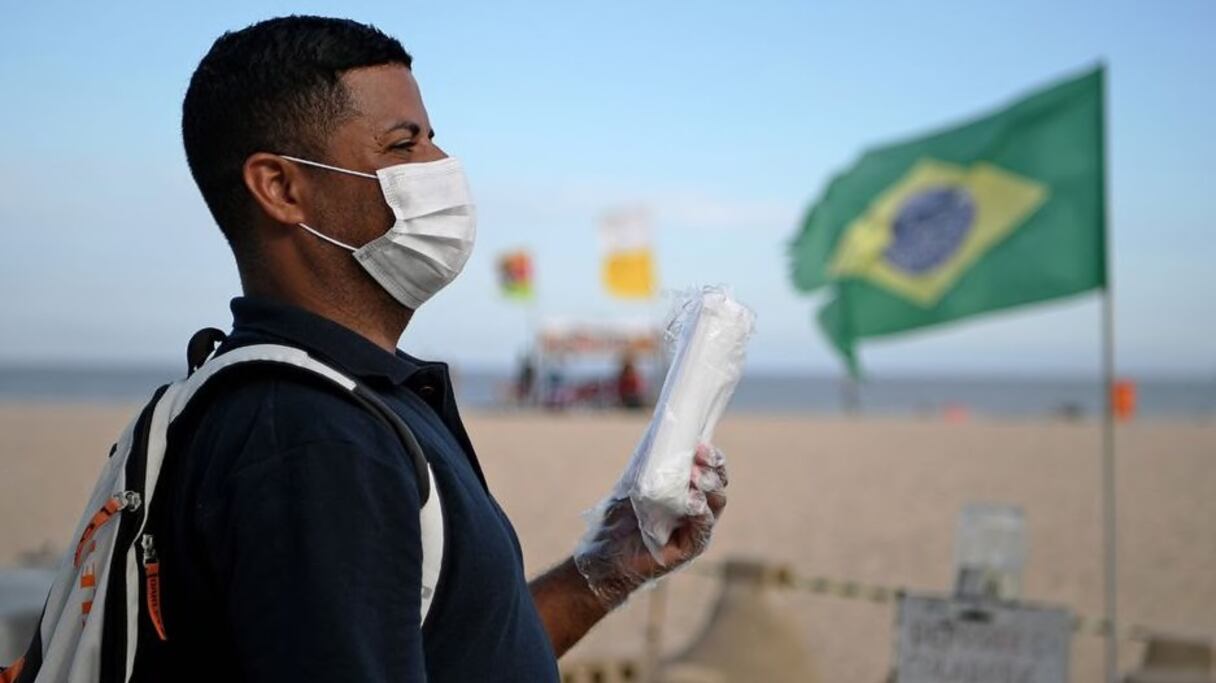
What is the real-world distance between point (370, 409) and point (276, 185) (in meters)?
0.40

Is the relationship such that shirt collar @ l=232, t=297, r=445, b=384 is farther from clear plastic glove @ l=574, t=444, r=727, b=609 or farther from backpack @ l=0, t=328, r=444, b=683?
clear plastic glove @ l=574, t=444, r=727, b=609

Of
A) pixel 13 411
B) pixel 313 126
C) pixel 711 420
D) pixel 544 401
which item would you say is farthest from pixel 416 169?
pixel 544 401

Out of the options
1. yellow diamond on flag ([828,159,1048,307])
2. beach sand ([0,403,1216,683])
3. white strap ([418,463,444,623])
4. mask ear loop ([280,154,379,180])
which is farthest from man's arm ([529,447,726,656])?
yellow diamond on flag ([828,159,1048,307])

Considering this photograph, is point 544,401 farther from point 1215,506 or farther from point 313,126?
point 313,126

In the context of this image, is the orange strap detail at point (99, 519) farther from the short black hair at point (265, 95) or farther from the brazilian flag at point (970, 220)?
the brazilian flag at point (970, 220)

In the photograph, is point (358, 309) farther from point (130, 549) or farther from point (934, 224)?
point (934, 224)

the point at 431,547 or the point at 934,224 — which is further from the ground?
the point at 934,224

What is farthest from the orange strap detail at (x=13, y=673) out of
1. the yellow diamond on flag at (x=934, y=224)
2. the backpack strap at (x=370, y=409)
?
the yellow diamond on flag at (x=934, y=224)

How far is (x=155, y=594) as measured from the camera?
1589 millimetres

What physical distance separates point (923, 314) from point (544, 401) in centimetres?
3292

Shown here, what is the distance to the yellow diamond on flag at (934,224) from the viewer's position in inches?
356

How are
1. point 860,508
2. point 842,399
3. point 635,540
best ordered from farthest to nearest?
point 842,399
point 860,508
point 635,540

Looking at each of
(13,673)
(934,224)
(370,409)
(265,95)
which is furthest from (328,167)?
(934,224)

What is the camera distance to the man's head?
1.82 metres
